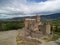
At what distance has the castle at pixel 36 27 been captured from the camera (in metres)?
2.08

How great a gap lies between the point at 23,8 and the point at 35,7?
0.24 meters

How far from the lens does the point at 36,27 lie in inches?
83.2

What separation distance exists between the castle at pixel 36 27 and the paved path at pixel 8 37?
0.27m

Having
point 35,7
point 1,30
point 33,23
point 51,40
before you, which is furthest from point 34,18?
point 1,30

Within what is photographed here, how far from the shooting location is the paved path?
6.73 ft

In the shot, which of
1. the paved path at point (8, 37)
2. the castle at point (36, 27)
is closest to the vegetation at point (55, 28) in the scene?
the castle at point (36, 27)

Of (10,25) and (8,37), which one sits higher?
(10,25)

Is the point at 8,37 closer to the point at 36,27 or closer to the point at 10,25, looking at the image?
the point at 10,25

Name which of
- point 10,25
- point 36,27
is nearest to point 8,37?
point 10,25

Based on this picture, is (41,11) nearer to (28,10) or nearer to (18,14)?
(28,10)

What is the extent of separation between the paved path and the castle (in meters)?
0.27

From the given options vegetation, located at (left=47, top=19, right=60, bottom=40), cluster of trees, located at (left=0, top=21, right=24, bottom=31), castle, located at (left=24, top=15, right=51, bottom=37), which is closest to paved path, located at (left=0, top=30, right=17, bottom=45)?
cluster of trees, located at (left=0, top=21, right=24, bottom=31)

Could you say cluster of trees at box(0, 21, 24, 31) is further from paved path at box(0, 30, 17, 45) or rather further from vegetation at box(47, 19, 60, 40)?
vegetation at box(47, 19, 60, 40)

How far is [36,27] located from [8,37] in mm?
558
